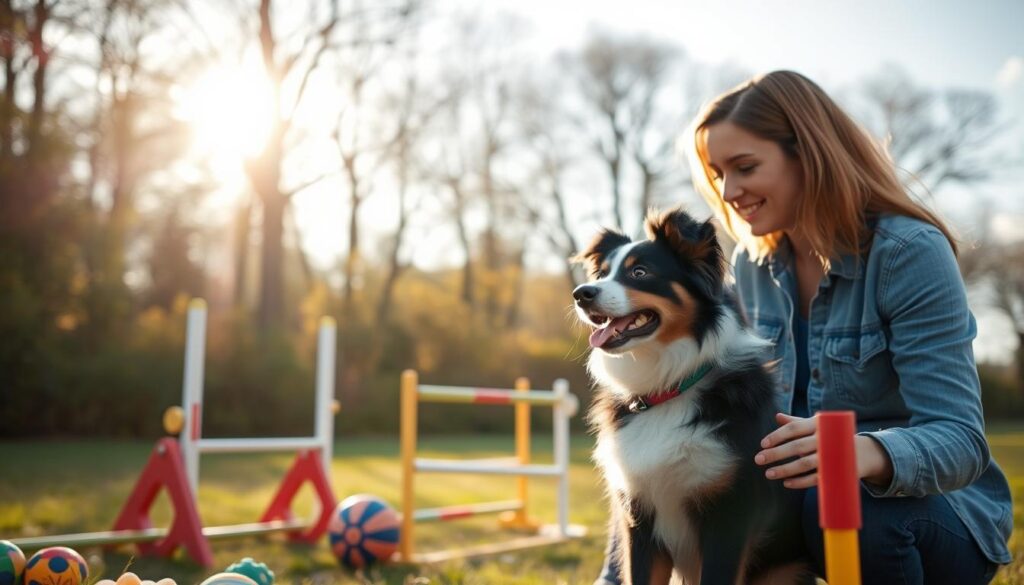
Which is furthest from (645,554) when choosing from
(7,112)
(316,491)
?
(7,112)

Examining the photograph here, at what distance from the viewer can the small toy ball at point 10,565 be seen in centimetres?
289

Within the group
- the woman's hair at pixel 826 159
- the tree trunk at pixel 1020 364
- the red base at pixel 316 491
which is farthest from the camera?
the tree trunk at pixel 1020 364

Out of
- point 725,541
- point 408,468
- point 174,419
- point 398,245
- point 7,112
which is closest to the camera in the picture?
point 725,541

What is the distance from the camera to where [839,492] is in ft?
4.35

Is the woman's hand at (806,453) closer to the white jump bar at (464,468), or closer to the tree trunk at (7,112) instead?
the white jump bar at (464,468)

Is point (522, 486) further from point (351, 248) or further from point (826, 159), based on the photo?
point (351, 248)

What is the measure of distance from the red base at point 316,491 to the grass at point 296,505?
0.12m

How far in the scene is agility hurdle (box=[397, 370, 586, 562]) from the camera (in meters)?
4.98

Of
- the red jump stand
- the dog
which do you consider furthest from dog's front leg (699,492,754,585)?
Result: the red jump stand

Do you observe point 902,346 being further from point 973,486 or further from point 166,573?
point 166,573

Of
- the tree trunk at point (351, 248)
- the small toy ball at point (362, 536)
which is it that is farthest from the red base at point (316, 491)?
the tree trunk at point (351, 248)

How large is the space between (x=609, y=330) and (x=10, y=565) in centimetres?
221

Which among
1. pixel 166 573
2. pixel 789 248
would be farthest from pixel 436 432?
pixel 789 248

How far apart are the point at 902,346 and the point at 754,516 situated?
566mm
